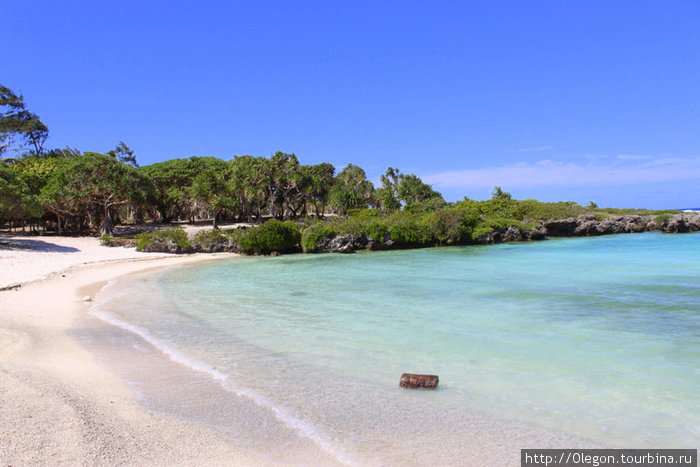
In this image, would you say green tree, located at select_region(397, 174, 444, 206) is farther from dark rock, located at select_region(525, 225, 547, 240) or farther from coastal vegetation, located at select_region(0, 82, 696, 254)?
dark rock, located at select_region(525, 225, 547, 240)

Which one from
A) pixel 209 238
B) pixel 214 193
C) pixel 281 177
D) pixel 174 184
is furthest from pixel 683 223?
pixel 174 184

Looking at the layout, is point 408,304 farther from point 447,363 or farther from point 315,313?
point 447,363

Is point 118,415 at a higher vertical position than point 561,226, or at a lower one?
lower

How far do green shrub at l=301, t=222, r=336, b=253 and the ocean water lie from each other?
657 inches

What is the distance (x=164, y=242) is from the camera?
33.2 metres

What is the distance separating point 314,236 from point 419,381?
2834 cm

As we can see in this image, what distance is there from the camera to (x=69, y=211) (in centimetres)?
4056

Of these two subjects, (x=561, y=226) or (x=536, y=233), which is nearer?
(x=536, y=233)

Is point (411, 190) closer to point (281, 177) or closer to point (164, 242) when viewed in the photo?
point (281, 177)

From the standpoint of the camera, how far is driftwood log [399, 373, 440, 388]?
626cm

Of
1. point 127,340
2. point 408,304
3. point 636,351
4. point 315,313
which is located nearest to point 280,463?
point 127,340

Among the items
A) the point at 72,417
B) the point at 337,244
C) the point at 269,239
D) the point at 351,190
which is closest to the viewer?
the point at 72,417

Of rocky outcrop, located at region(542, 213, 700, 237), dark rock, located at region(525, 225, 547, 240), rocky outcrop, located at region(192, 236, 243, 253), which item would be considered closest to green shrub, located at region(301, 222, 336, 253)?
rocky outcrop, located at region(192, 236, 243, 253)

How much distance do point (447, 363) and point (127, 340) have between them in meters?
6.34
